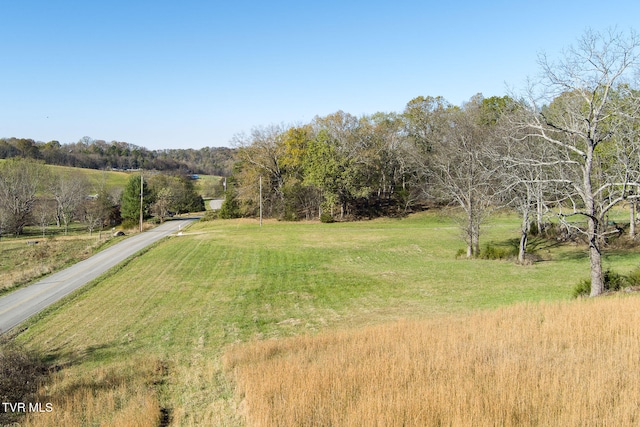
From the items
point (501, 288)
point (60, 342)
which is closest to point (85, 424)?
point (60, 342)

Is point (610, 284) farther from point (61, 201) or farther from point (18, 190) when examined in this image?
point (18, 190)

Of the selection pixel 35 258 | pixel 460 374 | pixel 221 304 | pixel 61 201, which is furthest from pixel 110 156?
pixel 460 374

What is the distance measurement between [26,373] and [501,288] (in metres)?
17.0

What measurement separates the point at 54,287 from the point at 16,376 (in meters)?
15.8

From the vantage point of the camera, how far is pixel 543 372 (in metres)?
6.22

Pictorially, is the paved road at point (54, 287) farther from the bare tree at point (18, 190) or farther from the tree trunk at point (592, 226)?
the bare tree at point (18, 190)

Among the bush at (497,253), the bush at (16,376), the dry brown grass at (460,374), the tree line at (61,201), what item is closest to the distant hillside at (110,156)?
the tree line at (61,201)

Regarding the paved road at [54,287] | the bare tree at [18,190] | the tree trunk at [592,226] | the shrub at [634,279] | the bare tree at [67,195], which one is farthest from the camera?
the bare tree at [67,195]

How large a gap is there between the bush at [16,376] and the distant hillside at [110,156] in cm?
7564

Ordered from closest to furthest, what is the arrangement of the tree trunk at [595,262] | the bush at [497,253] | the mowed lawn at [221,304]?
the mowed lawn at [221,304], the tree trunk at [595,262], the bush at [497,253]

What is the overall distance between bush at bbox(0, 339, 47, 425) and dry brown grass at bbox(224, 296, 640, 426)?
400cm

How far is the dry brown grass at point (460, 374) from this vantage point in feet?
16.8

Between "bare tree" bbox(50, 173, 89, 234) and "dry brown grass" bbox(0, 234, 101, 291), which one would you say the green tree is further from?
"dry brown grass" bbox(0, 234, 101, 291)

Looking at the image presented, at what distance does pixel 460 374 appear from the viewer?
21.2 feet
